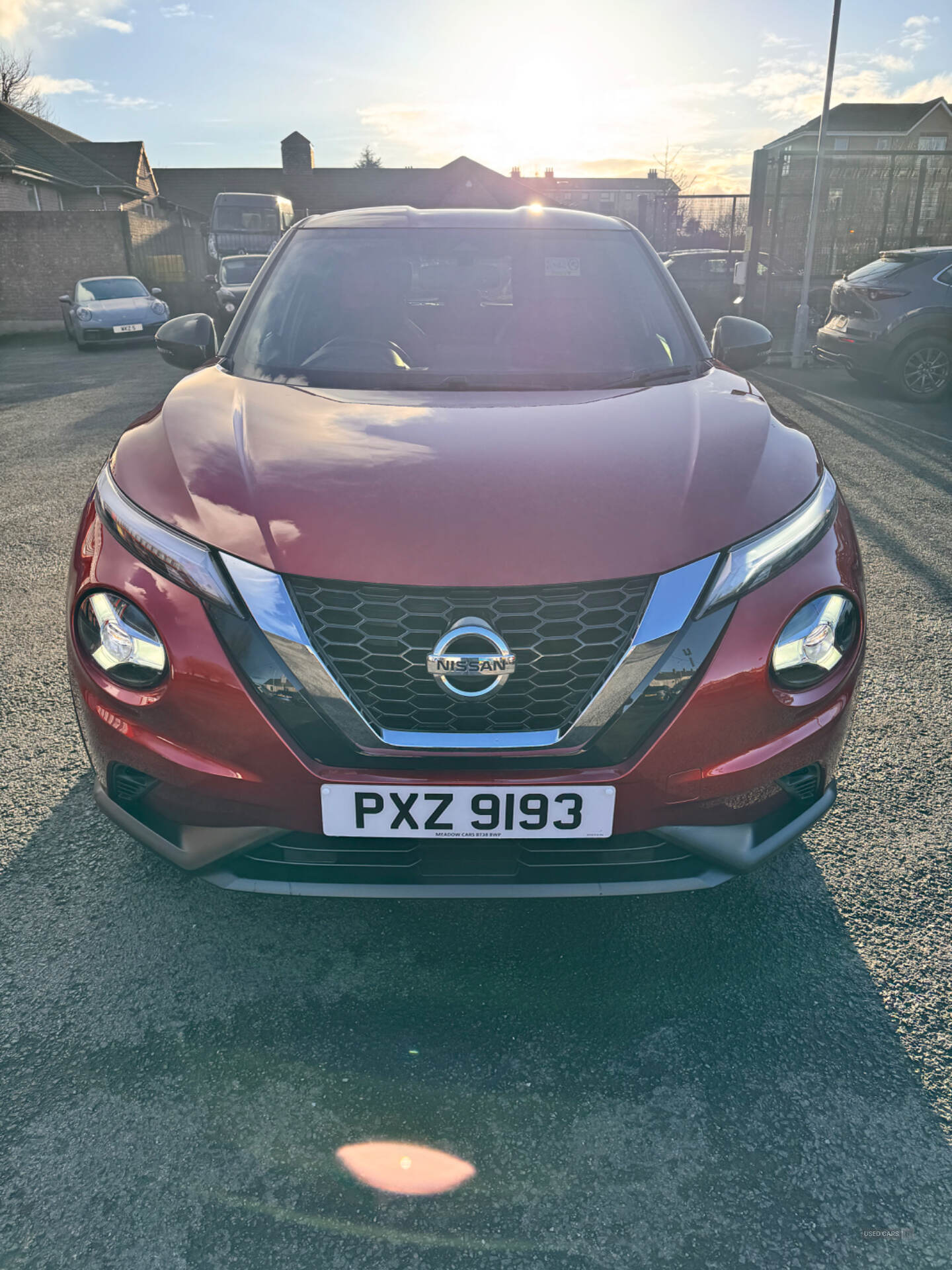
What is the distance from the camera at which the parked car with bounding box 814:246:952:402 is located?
34.2 ft

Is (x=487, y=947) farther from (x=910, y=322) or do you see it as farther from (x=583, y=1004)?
(x=910, y=322)

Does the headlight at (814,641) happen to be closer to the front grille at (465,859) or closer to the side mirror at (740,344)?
the front grille at (465,859)

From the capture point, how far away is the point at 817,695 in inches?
75.7

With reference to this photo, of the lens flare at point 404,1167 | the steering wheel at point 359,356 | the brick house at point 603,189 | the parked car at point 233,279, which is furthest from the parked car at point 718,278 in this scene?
the brick house at point 603,189

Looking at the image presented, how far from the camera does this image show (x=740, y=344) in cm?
346

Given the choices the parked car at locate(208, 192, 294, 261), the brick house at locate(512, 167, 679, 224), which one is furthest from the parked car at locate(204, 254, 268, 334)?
the brick house at locate(512, 167, 679, 224)

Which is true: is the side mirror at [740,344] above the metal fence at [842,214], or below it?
below

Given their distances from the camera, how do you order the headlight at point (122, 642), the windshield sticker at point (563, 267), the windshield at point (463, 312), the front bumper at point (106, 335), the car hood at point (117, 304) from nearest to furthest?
the headlight at point (122, 642) → the windshield at point (463, 312) → the windshield sticker at point (563, 267) → the front bumper at point (106, 335) → the car hood at point (117, 304)

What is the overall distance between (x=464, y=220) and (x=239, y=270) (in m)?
17.8

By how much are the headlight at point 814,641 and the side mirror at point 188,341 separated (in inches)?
93.0

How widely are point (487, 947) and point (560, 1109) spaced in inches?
18.7

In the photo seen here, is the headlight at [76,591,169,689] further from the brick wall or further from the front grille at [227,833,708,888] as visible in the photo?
the brick wall

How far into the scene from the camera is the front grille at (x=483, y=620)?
1752 mm

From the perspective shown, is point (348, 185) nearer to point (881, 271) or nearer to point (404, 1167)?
point (881, 271)
